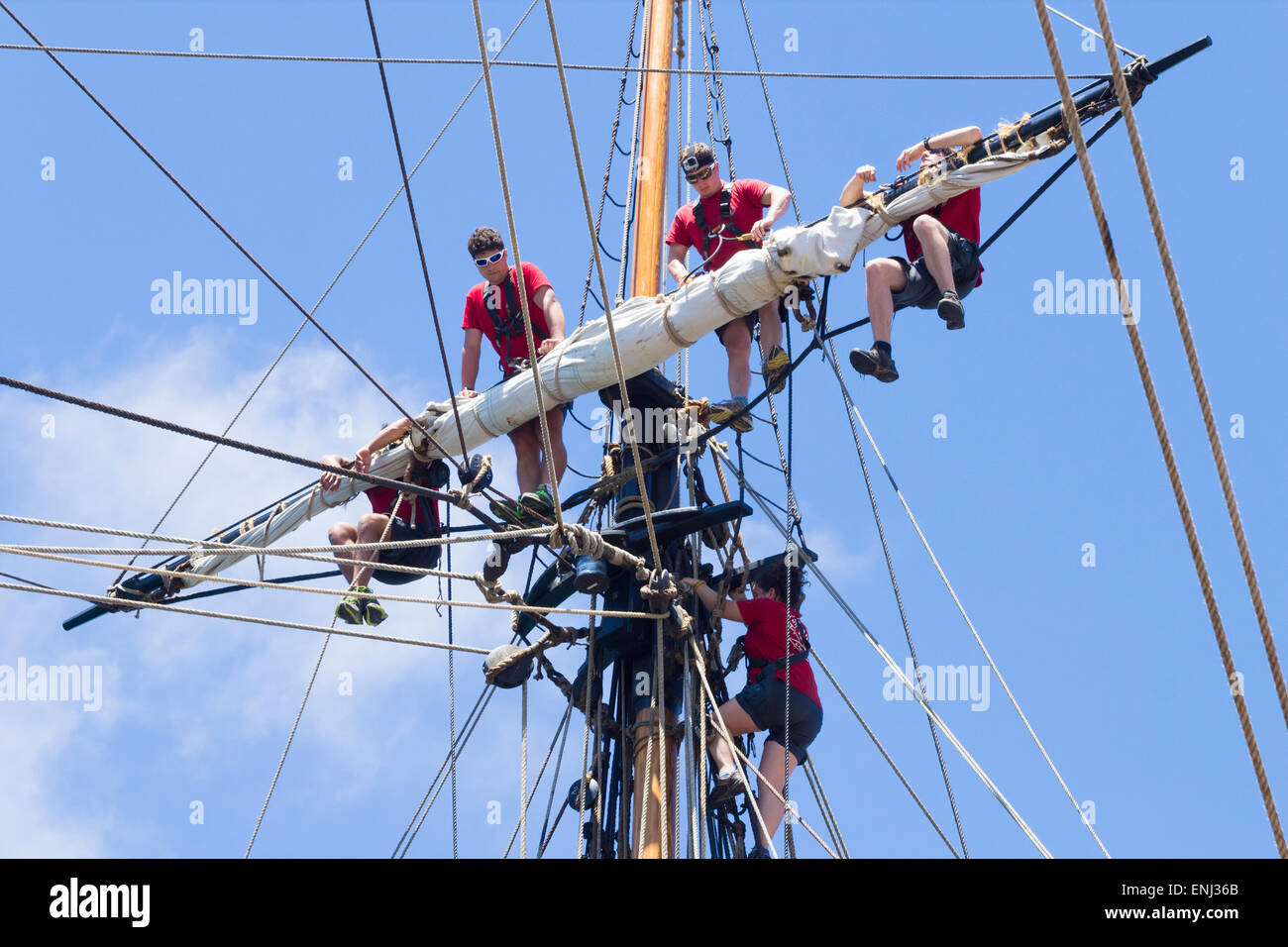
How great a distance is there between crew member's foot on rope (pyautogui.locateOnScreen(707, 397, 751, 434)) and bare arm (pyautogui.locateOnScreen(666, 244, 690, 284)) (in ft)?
2.38

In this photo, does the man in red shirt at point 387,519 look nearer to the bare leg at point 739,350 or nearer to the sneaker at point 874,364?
the bare leg at point 739,350

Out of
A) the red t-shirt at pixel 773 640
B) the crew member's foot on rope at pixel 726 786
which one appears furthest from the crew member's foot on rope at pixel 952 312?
the crew member's foot on rope at pixel 726 786

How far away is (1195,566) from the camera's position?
508 cm

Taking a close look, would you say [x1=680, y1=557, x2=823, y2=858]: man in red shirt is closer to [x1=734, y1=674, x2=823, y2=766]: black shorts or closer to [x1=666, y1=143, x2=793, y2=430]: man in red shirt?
[x1=734, y1=674, x2=823, y2=766]: black shorts

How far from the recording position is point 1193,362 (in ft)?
16.6

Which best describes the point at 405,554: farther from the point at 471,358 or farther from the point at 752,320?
the point at 752,320

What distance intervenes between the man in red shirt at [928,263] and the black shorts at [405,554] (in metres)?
2.60

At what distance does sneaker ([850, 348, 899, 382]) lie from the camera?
314 inches

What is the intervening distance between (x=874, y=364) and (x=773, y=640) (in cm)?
170

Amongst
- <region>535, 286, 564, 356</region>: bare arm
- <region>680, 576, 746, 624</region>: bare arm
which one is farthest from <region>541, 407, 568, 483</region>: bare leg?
<region>680, 576, 746, 624</region>: bare arm

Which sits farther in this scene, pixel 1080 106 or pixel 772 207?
pixel 772 207

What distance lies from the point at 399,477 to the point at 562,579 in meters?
1.06
